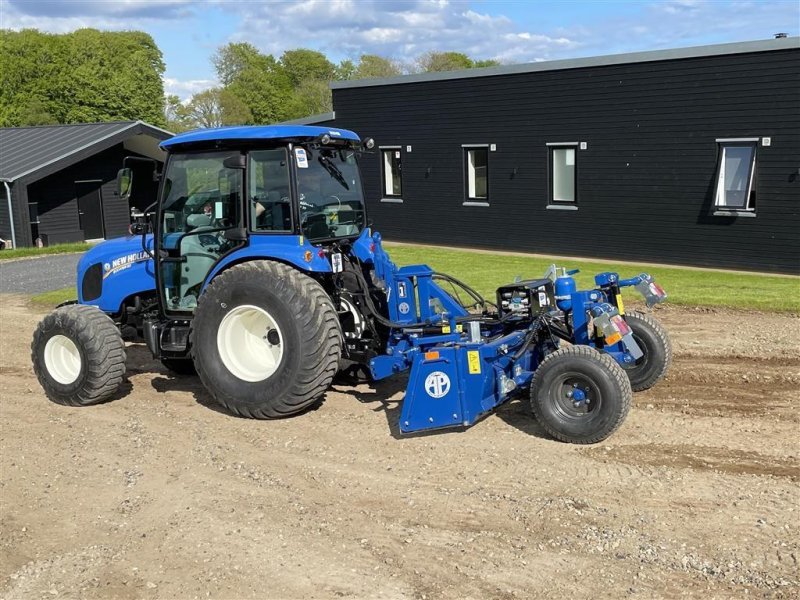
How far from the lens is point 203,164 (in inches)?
276

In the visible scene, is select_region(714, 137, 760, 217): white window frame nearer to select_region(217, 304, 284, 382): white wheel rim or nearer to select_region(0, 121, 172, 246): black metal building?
select_region(217, 304, 284, 382): white wheel rim

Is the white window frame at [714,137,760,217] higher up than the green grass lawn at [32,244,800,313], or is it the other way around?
the white window frame at [714,137,760,217]

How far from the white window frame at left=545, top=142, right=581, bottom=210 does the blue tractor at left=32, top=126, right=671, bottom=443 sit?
36.7 ft

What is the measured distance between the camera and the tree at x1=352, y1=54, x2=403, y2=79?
73125mm

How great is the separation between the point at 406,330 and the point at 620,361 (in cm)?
169

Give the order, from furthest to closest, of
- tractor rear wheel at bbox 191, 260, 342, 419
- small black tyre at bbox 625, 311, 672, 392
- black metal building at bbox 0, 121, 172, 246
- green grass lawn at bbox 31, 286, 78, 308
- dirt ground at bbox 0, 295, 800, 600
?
black metal building at bbox 0, 121, 172, 246 → green grass lawn at bbox 31, 286, 78, 308 → small black tyre at bbox 625, 311, 672, 392 → tractor rear wheel at bbox 191, 260, 342, 419 → dirt ground at bbox 0, 295, 800, 600

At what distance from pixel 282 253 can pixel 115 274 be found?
2096 mm

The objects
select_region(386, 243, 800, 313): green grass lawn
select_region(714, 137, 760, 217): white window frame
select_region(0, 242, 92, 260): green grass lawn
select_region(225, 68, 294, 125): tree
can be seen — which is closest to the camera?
select_region(386, 243, 800, 313): green grass lawn

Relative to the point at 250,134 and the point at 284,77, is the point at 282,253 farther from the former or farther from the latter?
the point at 284,77

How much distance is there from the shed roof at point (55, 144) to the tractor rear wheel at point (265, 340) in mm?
16957

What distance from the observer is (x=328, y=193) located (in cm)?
710

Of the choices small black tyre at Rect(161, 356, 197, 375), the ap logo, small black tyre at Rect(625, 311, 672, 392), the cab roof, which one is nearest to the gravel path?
small black tyre at Rect(161, 356, 197, 375)

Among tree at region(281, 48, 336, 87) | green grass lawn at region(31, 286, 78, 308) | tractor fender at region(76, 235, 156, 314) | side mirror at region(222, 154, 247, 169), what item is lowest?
green grass lawn at region(31, 286, 78, 308)

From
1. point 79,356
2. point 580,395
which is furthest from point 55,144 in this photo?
point 580,395
